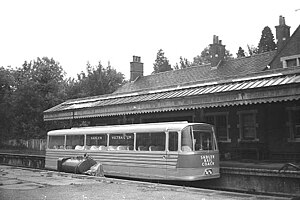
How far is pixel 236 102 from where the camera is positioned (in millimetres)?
13117

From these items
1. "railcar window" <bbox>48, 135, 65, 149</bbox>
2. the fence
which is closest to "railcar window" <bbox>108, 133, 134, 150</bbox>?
"railcar window" <bbox>48, 135, 65, 149</bbox>

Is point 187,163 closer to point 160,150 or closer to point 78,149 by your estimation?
point 160,150

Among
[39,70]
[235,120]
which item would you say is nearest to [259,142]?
[235,120]

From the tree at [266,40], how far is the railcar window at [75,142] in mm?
38948

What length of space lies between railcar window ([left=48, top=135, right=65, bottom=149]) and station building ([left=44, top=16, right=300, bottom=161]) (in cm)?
189

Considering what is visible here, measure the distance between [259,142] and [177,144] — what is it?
6.43 m

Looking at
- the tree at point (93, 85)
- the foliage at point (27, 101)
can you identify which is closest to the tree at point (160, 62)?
the tree at point (93, 85)

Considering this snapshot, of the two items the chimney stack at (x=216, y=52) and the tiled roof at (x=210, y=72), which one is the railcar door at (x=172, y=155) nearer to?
the tiled roof at (x=210, y=72)

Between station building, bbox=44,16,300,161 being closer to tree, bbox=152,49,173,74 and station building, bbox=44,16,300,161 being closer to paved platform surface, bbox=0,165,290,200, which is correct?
paved platform surface, bbox=0,165,290,200

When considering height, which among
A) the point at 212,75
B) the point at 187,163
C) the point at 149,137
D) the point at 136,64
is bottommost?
the point at 187,163

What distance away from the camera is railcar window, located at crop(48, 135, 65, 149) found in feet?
63.5

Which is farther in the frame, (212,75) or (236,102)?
(212,75)

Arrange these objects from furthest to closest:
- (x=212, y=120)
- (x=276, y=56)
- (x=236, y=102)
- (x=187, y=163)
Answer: (x=276, y=56), (x=212, y=120), (x=236, y=102), (x=187, y=163)

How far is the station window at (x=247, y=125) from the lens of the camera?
17.6 m
